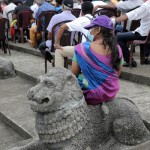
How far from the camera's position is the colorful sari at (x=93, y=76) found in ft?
11.1

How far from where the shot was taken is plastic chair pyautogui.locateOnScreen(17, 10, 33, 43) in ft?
34.9

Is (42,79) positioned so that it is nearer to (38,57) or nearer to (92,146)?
(92,146)

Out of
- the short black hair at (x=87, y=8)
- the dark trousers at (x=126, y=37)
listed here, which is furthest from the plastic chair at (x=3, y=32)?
the dark trousers at (x=126, y=37)

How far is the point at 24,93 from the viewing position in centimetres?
629

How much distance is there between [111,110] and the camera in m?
3.47

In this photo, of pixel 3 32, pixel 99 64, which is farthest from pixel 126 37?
pixel 3 32

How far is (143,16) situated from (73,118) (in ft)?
12.3

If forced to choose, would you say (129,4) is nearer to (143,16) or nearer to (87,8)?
(143,16)

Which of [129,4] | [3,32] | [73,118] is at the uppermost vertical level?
[129,4]

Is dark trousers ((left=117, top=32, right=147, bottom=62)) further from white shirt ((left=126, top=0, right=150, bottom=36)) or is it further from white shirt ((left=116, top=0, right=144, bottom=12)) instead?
white shirt ((left=116, top=0, right=144, bottom=12))

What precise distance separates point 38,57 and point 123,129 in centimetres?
568

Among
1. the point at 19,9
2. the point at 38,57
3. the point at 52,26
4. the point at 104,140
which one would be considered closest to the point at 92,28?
the point at 104,140

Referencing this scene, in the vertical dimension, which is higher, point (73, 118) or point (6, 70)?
point (73, 118)

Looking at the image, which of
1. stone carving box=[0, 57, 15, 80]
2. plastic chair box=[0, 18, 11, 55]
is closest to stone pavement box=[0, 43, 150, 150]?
stone carving box=[0, 57, 15, 80]
